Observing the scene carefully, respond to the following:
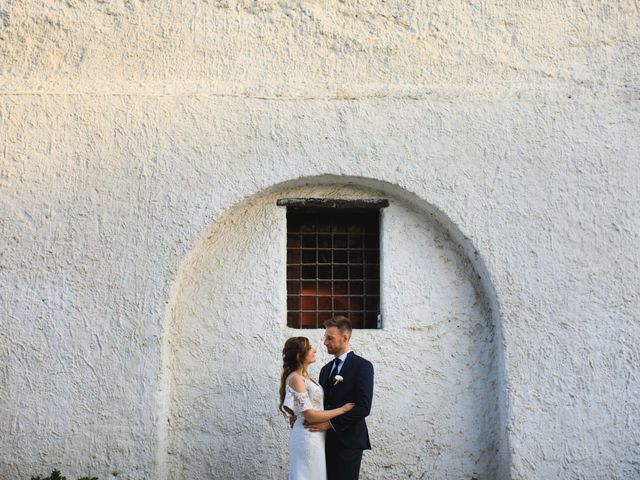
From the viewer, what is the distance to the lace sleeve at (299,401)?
199 inches

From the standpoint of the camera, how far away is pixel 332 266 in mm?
6406

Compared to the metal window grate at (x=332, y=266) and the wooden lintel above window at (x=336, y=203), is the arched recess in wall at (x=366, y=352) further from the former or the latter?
the metal window grate at (x=332, y=266)

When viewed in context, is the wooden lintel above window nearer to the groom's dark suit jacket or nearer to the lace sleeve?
the groom's dark suit jacket

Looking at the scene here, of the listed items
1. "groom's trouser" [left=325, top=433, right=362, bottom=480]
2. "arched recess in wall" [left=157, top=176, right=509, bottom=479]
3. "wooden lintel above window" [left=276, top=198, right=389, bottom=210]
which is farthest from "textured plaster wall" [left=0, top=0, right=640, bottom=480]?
"groom's trouser" [left=325, top=433, right=362, bottom=480]

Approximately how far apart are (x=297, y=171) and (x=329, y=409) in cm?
186

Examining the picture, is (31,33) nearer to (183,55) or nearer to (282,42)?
(183,55)

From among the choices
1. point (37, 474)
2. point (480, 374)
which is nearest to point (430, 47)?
point (480, 374)

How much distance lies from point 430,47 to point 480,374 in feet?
8.56

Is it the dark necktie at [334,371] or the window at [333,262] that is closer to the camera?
the dark necktie at [334,371]

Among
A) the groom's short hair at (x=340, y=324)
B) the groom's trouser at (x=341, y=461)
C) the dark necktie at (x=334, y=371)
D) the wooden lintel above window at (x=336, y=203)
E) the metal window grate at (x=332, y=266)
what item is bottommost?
the groom's trouser at (x=341, y=461)

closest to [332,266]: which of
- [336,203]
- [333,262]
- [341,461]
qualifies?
[333,262]

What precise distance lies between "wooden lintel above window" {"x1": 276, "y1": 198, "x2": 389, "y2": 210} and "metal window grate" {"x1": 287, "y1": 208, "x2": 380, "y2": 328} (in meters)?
0.09

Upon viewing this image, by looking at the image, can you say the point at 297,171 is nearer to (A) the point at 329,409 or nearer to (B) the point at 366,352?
(B) the point at 366,352

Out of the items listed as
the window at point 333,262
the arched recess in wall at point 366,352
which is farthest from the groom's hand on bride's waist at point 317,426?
the window at point 333,262
